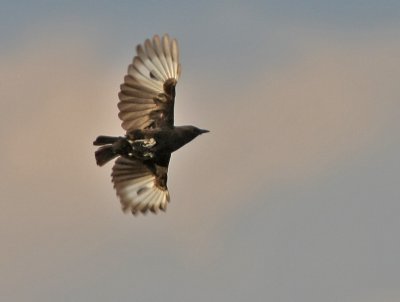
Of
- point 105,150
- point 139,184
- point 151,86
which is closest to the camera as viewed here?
point 105,150

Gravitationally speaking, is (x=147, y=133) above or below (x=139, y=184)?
above

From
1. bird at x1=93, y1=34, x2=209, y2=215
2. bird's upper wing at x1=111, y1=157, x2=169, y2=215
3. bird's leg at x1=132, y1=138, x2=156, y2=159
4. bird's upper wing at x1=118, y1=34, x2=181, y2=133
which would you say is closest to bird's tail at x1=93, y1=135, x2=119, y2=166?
bird at x1=93, y1=34, x2=209, y2=215

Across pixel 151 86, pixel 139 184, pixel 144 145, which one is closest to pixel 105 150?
pixel 144 145

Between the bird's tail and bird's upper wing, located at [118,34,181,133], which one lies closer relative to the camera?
the bird's tail

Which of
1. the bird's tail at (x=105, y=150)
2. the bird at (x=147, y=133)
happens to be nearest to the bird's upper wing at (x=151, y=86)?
the bird at (x=147, y=133)

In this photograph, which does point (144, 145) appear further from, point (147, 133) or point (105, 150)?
point (105, 150)

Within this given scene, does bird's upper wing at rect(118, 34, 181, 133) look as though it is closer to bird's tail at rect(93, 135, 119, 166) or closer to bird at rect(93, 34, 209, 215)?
bird at rect(93, 34, 209, 215)

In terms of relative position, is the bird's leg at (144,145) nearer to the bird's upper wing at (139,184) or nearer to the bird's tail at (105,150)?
the bird's tail at (105,150)

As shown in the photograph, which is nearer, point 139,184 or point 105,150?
point 105,150
